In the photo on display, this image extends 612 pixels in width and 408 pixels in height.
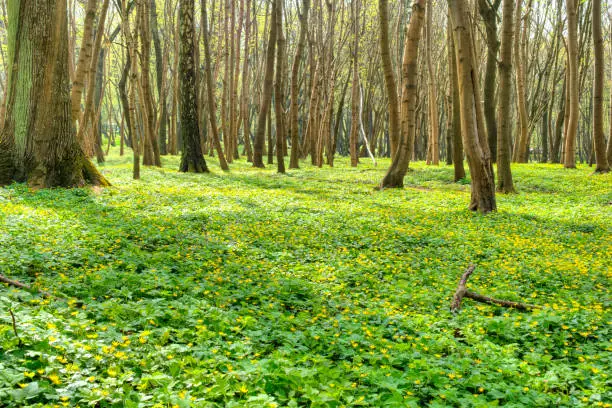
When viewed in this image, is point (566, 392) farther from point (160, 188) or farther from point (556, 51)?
point (556, 51)

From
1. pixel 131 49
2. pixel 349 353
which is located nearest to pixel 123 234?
pixel 349 353

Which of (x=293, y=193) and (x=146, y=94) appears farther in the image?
(x=146, y=94)

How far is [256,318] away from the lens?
4727 millimetres

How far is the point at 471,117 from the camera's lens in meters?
10.7

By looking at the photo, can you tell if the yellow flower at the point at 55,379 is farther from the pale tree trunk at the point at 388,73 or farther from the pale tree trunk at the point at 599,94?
the pale tree trunk at the point at 599,94

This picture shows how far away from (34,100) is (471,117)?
981 cm

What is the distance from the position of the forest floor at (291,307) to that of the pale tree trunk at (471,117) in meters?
0.72

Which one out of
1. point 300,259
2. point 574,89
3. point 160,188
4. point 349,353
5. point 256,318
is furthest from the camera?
point 574,89

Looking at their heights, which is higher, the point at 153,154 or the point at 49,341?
the point at 153,154

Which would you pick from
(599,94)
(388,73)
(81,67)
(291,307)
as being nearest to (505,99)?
(388,73)

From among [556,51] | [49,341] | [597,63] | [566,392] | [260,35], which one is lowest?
[566,392]

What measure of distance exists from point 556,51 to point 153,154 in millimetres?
24342

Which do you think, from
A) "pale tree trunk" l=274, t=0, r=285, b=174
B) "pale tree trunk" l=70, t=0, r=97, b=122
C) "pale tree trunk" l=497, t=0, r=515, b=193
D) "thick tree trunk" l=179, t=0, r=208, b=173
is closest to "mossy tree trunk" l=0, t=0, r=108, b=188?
"pale tree trunk" l=70, t=0, r=97, b=122

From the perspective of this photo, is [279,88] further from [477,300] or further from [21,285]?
[21,285]
